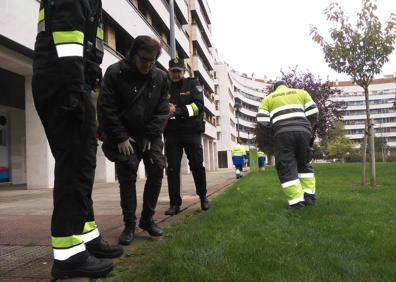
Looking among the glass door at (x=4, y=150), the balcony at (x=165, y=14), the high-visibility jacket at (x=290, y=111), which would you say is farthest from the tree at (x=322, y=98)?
the high-visibility jacket at (x=290, y=111)

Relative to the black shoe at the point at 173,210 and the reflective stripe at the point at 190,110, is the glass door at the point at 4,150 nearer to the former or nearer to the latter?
the black shoe at the point at 173,210

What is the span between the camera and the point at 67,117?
10.2 ft

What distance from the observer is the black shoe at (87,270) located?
3070 mm

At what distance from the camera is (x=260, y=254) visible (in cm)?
354

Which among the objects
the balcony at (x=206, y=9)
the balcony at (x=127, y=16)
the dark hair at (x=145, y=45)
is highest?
the balcony at (x=206, y=9)

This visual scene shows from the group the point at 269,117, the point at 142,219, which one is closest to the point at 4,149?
the point at 269,117

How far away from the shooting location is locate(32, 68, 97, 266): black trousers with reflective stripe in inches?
121

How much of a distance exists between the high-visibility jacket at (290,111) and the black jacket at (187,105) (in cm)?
118

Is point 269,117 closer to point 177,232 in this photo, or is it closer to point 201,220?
point 201,220

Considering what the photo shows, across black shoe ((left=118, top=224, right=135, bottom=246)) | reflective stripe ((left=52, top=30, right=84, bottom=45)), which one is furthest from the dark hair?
black shoe ((left=118, top=224, right=135, bottom=246))

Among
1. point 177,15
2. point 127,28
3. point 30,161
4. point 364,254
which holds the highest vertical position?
point 177,15

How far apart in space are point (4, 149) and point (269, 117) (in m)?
17.6

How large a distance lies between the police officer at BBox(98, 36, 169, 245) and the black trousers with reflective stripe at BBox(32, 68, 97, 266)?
1.01 m

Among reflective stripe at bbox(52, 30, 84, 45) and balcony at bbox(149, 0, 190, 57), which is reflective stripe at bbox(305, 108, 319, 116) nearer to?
reflective stripe at bbox(52, 30, 84, 45)
